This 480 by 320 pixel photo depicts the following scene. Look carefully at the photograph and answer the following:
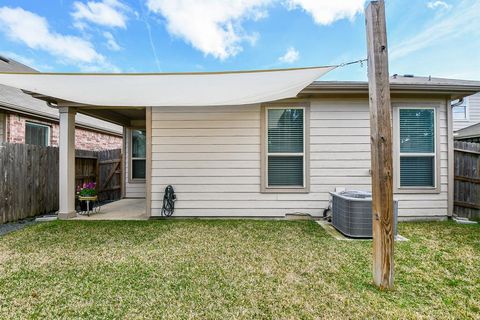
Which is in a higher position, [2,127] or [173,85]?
[173,85]

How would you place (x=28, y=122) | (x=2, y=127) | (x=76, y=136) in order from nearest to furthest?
1. (x=2, y=127)
2. (x=28, y=122)
3. (x=76, y=136)

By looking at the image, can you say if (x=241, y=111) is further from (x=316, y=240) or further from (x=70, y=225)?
(x=70, y=225)

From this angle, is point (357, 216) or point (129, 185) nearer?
point (357, 216)

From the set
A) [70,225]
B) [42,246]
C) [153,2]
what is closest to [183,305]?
[42,246]

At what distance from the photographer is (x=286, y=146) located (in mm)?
4891

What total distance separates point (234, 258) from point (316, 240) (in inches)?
55.2

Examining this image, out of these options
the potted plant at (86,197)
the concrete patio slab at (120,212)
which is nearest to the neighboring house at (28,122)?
the potted plant at (86,197)

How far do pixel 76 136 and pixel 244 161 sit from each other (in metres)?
7.21

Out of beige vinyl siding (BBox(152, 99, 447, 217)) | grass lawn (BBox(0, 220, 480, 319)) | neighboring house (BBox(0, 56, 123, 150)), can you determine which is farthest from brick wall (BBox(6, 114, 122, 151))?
beige vinyl siding (BBox(152, 99, 447, 217))

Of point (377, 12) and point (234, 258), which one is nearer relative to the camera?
point (377, 12)

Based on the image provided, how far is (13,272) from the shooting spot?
102 inches

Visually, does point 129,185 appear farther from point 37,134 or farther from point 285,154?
point 285,154

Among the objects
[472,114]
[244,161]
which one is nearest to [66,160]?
[244,161]

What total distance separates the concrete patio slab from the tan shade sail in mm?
2525
